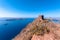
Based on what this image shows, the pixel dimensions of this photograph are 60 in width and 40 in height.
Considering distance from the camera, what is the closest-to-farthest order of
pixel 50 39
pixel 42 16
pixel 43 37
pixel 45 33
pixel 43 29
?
1. pixel 50 39
2. pixel 43 37
3. pixel 45 33
4. pixel 43 29
5. pixel 42 16

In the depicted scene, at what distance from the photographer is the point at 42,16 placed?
28.8 m

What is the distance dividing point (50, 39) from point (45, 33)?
6.33 feet

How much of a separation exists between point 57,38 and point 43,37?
174 cm

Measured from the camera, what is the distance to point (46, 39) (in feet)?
37.3

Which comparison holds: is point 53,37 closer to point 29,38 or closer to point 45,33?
point 45,33

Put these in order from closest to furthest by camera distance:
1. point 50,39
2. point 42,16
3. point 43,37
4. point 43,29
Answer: point 50,39 < point 43,37 < point 43,29 < point 42,16

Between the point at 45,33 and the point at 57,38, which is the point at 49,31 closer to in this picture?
the point at 45,33

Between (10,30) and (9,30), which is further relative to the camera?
(9,30)

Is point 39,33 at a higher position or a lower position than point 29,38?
higher

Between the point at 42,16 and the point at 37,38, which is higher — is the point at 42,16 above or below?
above

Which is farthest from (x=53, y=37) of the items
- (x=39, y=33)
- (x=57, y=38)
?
(x=39, y=33)

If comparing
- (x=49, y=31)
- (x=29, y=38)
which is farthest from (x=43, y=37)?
(x=29, y=38)

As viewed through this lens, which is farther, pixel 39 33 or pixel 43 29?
pixel 43 29

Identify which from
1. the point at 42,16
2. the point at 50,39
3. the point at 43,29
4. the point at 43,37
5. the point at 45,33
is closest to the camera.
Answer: the point at 50,39
